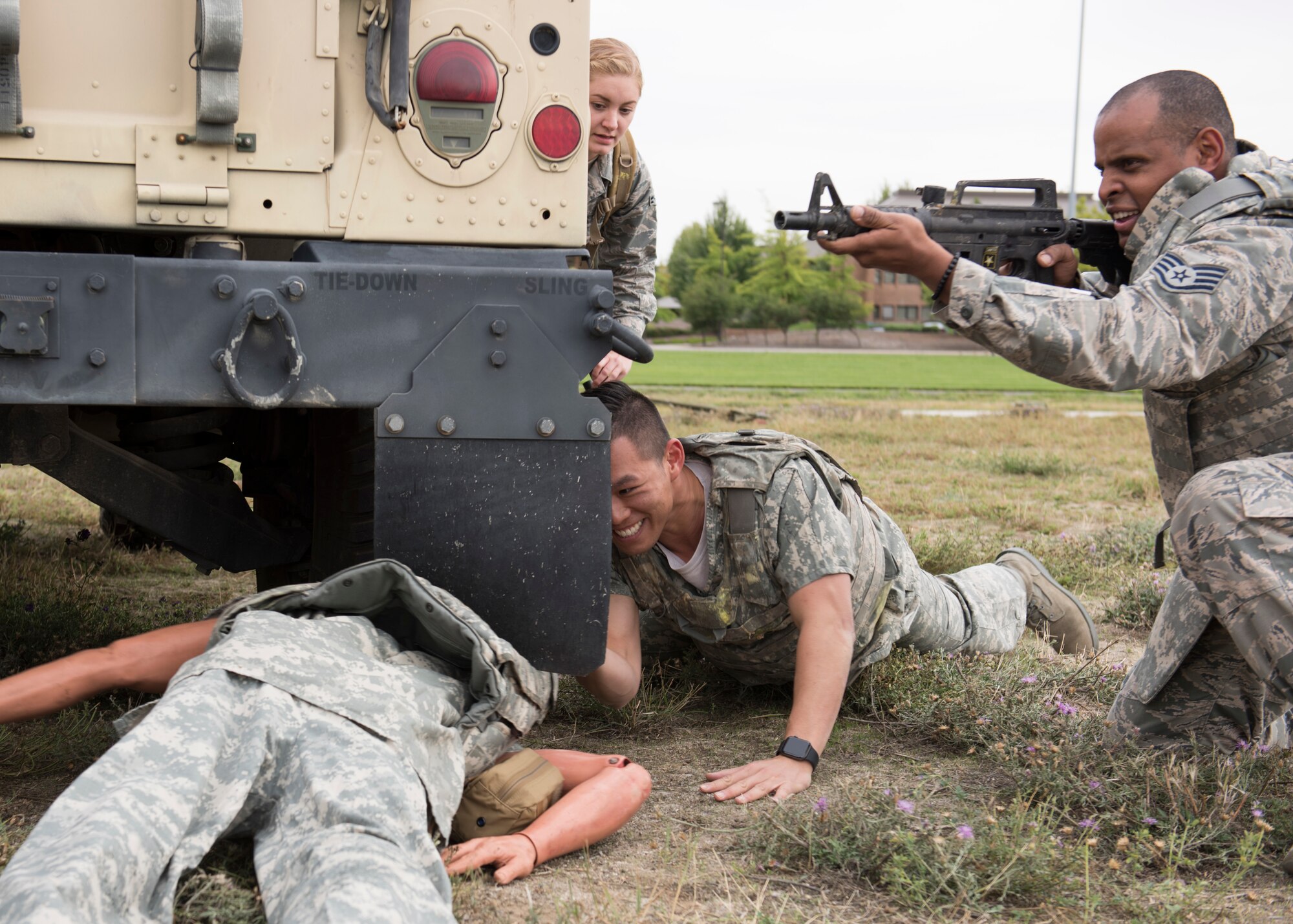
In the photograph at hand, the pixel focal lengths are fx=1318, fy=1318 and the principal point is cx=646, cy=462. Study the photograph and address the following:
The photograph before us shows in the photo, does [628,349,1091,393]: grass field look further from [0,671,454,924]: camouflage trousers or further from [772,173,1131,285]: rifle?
[0,671,454,924]: camouflage trousers

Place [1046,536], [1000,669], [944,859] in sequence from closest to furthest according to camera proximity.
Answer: [944,859] < [1000,669] < [1046,536]

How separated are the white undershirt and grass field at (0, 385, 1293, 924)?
337 mm

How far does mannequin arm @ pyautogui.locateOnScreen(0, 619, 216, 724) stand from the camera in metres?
2.46

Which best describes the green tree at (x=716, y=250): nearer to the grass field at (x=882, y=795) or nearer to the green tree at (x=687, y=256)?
the green tree at (x=687, y=256)

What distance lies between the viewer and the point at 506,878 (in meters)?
2.33

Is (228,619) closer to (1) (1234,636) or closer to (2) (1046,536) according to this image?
(1) (1234,636)

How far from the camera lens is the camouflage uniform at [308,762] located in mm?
1843

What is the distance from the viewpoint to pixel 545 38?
2549 mm

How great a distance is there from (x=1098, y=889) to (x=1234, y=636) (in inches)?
28.0

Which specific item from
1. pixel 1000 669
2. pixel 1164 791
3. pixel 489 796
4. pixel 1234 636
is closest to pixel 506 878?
pixel 489 796

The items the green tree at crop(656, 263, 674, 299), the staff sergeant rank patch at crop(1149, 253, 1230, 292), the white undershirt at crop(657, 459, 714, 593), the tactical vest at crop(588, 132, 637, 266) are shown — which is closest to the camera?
the staff sergeant rank patch at crop(1149, 253, 1230, 292)

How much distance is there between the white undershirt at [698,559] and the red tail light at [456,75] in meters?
1.28

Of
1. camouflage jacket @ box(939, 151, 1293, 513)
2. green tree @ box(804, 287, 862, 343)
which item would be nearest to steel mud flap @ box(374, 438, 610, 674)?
camouflage jacket @ box(939, 151, 1293, 513)

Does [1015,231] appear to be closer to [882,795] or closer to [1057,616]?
[882,795]
